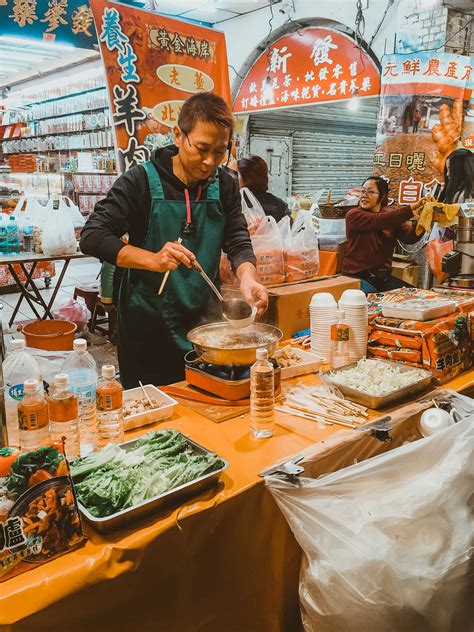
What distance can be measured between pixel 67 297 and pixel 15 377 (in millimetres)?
6257

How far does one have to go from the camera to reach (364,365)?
216cm

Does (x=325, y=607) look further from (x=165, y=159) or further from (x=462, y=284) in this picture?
(x=462, y=284)

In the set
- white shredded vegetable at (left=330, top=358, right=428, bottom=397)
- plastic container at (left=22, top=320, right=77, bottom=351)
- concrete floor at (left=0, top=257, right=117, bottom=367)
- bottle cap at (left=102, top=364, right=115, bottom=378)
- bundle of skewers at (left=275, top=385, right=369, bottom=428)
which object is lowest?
concrete floor at (left=0, top=257, right=117, bottom=367)

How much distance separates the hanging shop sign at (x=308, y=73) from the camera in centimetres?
582

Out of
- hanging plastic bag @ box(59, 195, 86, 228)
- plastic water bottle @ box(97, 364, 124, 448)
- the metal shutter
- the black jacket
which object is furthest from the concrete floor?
the metal shutter

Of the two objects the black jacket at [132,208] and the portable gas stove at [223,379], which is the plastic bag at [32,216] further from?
the portable gas stove at [223,379]

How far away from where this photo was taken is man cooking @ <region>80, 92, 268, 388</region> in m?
2.15

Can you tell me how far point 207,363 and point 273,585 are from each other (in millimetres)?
794

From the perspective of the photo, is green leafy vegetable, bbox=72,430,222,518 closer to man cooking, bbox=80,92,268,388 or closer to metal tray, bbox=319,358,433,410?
metal tray, bbox=319,358,433,410

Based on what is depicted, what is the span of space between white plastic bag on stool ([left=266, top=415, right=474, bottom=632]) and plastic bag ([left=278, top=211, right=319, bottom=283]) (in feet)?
5.61

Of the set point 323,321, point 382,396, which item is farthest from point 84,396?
point 323,321

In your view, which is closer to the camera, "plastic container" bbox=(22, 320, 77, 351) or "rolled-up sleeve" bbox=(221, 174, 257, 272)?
"rolled-up sleeve" bbox=(221, 174, 257, 272)

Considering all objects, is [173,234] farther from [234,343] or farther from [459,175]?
[459,175]

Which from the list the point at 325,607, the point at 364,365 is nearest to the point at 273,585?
the point at 325,607
